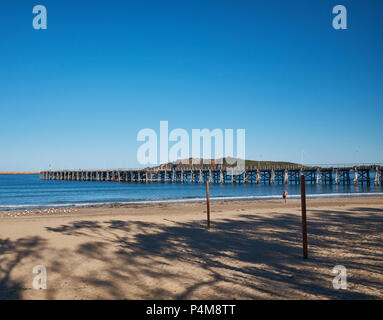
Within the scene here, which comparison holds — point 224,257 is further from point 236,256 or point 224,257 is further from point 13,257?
point 13,257

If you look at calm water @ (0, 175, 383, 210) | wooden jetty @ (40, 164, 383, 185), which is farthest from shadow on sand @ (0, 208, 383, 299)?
wooden jetty @ (40, 164, 383, 185)

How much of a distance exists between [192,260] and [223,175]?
67108 millimetres

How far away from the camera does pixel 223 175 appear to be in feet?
243

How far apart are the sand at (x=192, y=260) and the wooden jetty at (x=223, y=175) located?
47799 millimetres

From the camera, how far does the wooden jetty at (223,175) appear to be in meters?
57.3

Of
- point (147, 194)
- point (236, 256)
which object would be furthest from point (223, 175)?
point (236, 256)

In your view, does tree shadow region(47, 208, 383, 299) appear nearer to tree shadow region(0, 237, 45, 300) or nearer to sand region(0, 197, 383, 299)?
sand region(0, 197, 383, 299)

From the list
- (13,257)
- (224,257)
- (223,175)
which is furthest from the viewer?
(223,175)

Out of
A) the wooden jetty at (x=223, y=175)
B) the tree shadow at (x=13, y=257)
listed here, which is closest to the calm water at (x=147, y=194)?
the wooden jetty at (x=223, y=175)

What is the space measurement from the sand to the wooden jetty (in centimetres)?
4780

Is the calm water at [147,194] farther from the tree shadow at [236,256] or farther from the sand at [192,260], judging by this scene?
the sand at [192,260]

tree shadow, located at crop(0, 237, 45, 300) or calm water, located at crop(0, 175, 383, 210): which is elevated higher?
tree shadow, located at crop(0, 237, 45, 300)

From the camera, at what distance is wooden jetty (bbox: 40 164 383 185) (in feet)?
188
